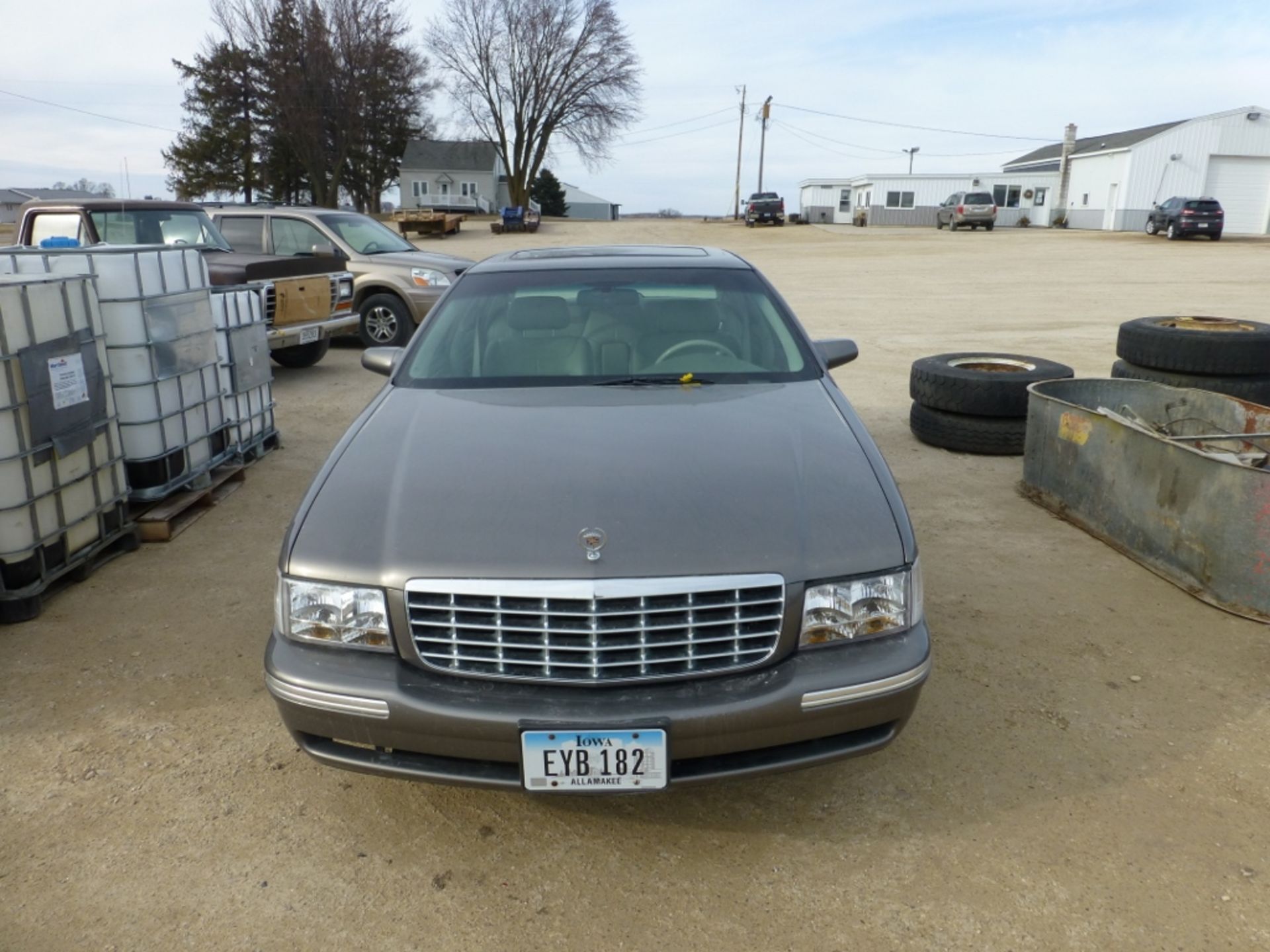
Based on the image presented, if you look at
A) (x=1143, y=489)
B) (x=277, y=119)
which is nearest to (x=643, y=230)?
(x=277, y=119)

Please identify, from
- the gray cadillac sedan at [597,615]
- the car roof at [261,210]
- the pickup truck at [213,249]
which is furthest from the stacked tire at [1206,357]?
the car roof at [261,210]

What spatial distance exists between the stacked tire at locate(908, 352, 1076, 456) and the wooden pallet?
15.5 ft

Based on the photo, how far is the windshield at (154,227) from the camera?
850 centimetres

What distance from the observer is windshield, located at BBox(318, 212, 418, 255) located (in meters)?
11.0

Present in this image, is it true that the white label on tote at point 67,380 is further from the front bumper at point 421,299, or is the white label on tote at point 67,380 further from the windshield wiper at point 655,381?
the front bumper at point 421,299

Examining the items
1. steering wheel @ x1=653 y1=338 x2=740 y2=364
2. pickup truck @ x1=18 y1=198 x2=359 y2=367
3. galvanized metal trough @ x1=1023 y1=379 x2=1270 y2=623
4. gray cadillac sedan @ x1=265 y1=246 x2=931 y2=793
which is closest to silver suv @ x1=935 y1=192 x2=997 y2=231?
pickup truck @ x1=18 y1=198 x2=359 y2=367

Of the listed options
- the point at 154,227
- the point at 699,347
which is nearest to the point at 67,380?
the point at 699,347

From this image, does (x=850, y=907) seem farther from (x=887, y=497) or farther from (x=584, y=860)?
(x=887, y=497)

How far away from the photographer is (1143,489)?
14.5ft

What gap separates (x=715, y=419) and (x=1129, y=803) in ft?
5.58

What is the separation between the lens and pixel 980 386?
20.6ft

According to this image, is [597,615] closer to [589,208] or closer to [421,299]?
[421,299]

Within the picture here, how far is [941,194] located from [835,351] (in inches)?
2087

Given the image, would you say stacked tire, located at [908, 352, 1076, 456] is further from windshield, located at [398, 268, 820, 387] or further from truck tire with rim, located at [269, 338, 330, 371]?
truck tire with rim, located at [269, 338, 330, 371]
